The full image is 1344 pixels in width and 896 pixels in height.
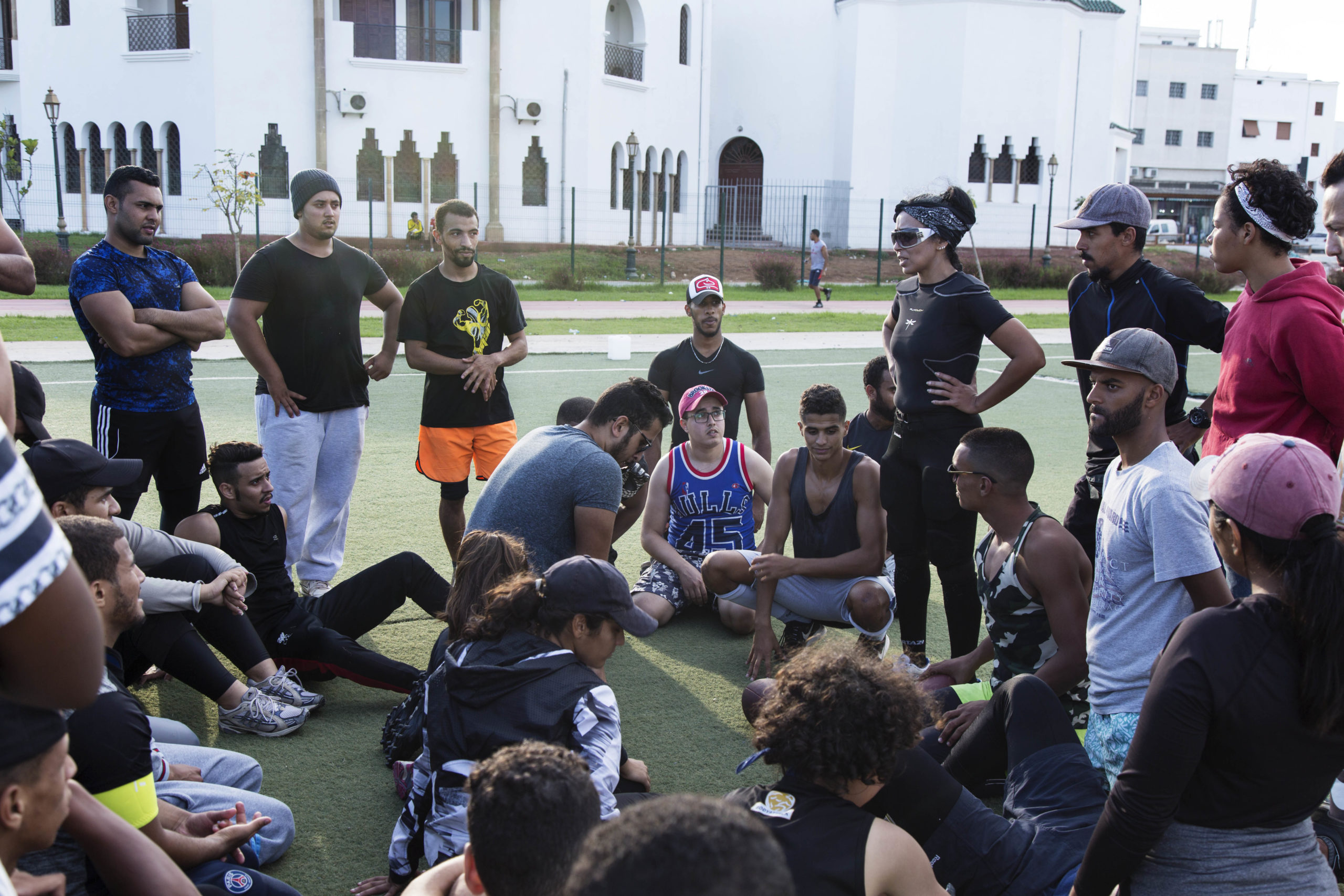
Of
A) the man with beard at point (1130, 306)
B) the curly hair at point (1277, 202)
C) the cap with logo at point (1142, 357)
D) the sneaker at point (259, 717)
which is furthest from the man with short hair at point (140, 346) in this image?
the curly hair at point (1277, 202)

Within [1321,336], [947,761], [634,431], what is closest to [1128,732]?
[947,761]

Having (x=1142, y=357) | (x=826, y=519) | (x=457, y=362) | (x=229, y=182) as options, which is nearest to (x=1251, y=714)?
(x=1142, y=357)

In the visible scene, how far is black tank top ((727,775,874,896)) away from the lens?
2.47 m

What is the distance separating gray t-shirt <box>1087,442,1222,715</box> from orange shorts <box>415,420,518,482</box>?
379cm

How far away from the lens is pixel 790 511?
5453 millimetres

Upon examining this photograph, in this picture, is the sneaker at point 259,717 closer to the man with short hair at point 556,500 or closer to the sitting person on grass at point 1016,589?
the man with short hair at point 556,500

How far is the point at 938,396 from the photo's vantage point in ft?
16.4

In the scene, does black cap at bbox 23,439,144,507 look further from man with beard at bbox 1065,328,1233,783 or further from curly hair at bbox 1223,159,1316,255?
curly hair at bbox 1223,159,1316,255

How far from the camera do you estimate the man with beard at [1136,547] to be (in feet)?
10.7

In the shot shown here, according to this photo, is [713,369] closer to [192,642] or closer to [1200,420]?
[1200,420]

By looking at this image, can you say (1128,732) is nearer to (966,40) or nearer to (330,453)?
(330,453)

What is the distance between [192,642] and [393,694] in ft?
3.25

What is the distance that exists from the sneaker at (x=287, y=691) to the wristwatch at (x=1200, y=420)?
3.95 m

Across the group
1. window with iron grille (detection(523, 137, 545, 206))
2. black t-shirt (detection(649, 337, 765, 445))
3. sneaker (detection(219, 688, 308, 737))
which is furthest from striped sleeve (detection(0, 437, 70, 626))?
window with iron grille (detection(523, 137, 545, 206))
